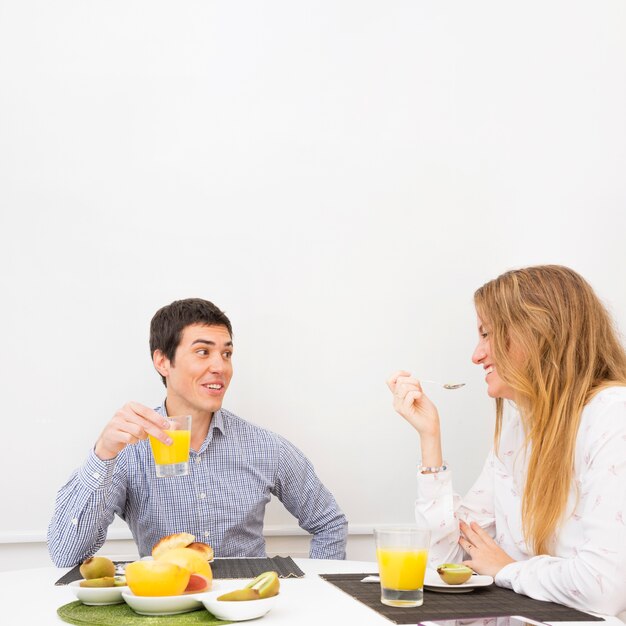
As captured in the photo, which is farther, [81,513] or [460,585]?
[81,513]

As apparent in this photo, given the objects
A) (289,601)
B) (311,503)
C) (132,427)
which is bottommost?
(311,503)

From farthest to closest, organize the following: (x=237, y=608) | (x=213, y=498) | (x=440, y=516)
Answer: (x=213, y=498) → (x=440, y=516) → (x=237, y=608)

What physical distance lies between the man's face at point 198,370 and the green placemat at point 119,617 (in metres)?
0.94

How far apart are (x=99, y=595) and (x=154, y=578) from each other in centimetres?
12

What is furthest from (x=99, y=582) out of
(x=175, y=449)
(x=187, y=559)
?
(x=175, y=449)

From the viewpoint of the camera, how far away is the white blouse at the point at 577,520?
141 centimetres

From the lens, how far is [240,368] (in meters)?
2.56

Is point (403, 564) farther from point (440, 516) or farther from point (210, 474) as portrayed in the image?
point (210, 474)

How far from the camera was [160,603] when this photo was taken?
1266mm

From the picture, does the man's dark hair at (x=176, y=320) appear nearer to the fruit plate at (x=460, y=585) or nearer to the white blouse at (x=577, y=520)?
the white blouse at (x=577, y=520)

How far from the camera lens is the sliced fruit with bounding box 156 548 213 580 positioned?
1353 millimetres

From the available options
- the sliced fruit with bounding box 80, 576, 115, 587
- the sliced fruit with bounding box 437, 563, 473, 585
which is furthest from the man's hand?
the sliced fruit with bounding box 437, 563, 473, 585

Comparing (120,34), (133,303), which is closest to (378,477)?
(133,303)

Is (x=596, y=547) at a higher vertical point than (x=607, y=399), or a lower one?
lower
